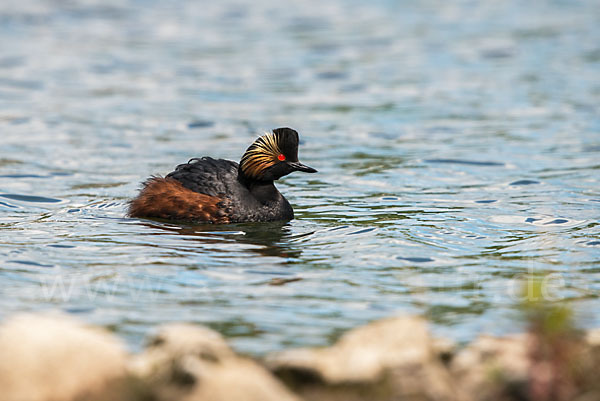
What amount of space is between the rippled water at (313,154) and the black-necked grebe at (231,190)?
0.70 ft

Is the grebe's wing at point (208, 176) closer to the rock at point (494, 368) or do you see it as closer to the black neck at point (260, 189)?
the black neck at point (260, 189)

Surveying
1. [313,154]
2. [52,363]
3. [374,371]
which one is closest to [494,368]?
[374,371]

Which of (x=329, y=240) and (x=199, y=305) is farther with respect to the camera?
(x=329, y=240)

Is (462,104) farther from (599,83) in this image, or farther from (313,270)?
(313,270)

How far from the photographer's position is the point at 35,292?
816 centimetres

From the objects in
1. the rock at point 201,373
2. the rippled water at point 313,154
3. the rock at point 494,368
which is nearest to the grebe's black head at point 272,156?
the rippled water at point 313,154

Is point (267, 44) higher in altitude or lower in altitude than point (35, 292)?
higher

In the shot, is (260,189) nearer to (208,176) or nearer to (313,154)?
(208,176)

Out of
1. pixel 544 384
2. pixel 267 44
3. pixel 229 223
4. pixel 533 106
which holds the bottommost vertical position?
pixel 544 384

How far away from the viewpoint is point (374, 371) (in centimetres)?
582

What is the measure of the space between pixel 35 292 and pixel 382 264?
3.14 m

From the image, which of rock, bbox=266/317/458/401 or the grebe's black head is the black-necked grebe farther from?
rock, bbox=266/317/458/401

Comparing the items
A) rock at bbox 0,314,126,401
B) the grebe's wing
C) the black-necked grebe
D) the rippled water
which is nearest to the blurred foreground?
rock at bbox 0,314,126,401

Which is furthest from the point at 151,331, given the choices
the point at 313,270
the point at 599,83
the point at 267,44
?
the point at 267,44
